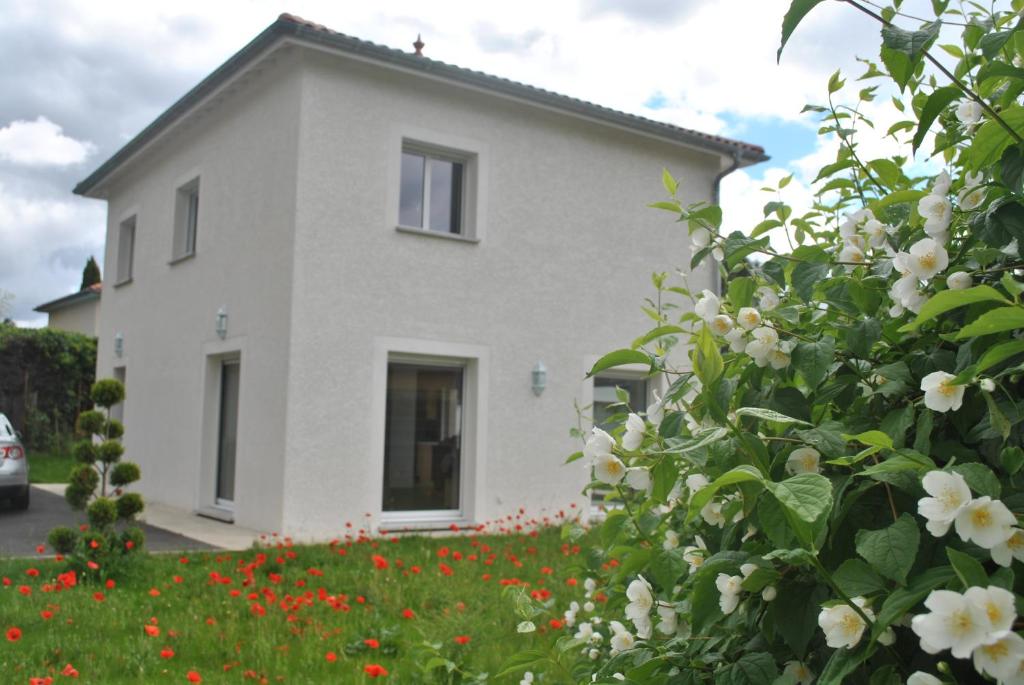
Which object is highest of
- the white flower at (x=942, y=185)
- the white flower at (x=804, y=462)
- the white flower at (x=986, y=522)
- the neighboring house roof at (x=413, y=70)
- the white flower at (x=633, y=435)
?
the neighboring house roof at (x=413, y=70)

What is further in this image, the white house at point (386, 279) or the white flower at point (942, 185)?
the white house at point (386, 279)

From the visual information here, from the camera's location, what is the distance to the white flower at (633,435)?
154 centimetres

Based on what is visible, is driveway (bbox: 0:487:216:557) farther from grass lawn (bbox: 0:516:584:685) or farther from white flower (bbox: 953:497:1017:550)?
white flower (bbox: 953:497:1017:550)

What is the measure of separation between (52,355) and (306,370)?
589 inches

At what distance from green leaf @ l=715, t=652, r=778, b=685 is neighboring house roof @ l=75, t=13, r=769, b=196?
857 centimetres

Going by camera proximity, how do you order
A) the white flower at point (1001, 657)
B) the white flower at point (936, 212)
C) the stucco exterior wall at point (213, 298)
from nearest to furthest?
the white flower at point (1001, 657)
the white flower at point (936, 212)
the stucco exterior wall at point (213, 298)

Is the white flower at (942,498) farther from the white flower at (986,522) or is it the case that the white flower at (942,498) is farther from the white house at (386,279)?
the white house at (386,279)

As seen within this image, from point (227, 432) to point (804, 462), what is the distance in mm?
10189

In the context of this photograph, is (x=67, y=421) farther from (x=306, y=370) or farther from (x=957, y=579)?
(x=957, y=579)

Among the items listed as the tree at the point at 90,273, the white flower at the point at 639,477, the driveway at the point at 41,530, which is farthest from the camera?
the tree at the point at 90,273

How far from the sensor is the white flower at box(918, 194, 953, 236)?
1.45 meters

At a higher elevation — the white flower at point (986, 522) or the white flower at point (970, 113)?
the white flower at point (970, 113)

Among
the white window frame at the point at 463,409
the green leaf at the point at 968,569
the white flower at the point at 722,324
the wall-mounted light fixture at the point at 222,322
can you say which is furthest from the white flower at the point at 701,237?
the wall-mounted light fixture at the point at 222,322

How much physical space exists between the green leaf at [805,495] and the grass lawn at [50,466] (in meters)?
15.8
